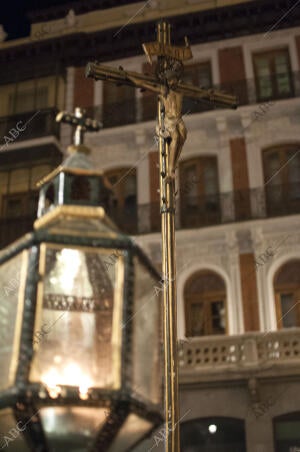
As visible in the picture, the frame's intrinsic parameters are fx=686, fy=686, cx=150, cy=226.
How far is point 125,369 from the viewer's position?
224 centimetres

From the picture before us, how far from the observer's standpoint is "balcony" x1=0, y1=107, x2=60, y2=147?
18.9 m

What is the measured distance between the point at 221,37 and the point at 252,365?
9.39 m

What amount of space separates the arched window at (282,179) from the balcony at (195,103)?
142 cm

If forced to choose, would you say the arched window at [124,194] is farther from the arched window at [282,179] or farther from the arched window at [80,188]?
the arched window at [80,188]

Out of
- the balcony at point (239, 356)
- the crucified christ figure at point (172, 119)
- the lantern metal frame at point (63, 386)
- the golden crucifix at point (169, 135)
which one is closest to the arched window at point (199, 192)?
the balcony at point (239, 356)

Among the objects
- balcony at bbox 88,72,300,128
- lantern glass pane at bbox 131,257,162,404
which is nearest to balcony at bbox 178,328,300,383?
balcony at bbox 88,72,300,128

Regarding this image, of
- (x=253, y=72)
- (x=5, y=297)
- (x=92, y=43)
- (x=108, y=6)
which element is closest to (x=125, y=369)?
(x=5, y=297)

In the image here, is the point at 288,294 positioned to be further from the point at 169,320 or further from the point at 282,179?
the point at 169,320

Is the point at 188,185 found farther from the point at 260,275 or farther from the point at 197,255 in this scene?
the point at 260,275

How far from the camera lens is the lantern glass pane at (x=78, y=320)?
2244 millimetres

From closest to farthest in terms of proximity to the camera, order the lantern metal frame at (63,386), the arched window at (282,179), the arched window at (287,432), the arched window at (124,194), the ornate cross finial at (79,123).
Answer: the lantern metal frame at (63,386), the ornate cross finial at (79,123), the arched window at (287,432), the arched window at (282,179), the arched window at (124,194)

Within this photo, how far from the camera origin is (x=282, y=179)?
1725cm

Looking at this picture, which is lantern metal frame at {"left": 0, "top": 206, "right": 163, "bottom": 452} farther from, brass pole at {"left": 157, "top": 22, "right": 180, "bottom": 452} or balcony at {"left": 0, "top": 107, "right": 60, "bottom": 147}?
balcony at {"left": 0, "top": 107, "right": 60, "bottom": 147}

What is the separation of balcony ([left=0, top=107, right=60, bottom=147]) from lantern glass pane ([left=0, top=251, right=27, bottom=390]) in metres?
16.6
